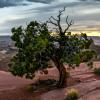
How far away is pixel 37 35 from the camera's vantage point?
137 ft

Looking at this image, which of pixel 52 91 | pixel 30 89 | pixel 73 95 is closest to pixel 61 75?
pixel 52 91

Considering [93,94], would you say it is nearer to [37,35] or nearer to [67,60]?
[67,60]

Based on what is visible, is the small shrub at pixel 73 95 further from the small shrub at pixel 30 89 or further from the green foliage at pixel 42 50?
the small shrub at pixel 30 89

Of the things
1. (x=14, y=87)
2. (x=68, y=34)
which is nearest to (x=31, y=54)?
(x=68, y=34)

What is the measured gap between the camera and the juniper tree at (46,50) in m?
40.7

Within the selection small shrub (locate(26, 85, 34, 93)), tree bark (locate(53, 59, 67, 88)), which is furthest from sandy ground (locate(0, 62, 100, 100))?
tree bark (locate(53, 59, 67, 88))

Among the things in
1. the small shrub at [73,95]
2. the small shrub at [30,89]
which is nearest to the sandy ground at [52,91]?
the small shrub at [30,89]

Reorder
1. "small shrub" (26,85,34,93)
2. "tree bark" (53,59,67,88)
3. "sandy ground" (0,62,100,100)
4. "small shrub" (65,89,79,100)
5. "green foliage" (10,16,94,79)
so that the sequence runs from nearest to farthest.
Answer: "small shrub" (65,89,79,100) → "sandy ground" (0,62,100,100) → "green foliage" (10,16,94,79) → "tree bark" (53,59,67,88) → "small shrub" (26,85,34,93)

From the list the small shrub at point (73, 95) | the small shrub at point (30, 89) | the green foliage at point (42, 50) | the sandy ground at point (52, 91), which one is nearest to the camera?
the small shrub at point (73, 95)

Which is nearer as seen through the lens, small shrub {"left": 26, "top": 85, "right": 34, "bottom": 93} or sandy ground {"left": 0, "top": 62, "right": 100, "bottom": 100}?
sandy ground {"left": 0, "top": 62, "right": 100, "bottom": 100}

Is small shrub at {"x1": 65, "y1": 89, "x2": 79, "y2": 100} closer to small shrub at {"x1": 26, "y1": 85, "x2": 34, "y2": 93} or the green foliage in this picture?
the green foliage

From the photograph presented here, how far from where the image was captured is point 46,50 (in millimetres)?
41250

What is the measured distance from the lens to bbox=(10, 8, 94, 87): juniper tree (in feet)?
134

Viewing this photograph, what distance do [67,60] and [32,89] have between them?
609 centimetres
